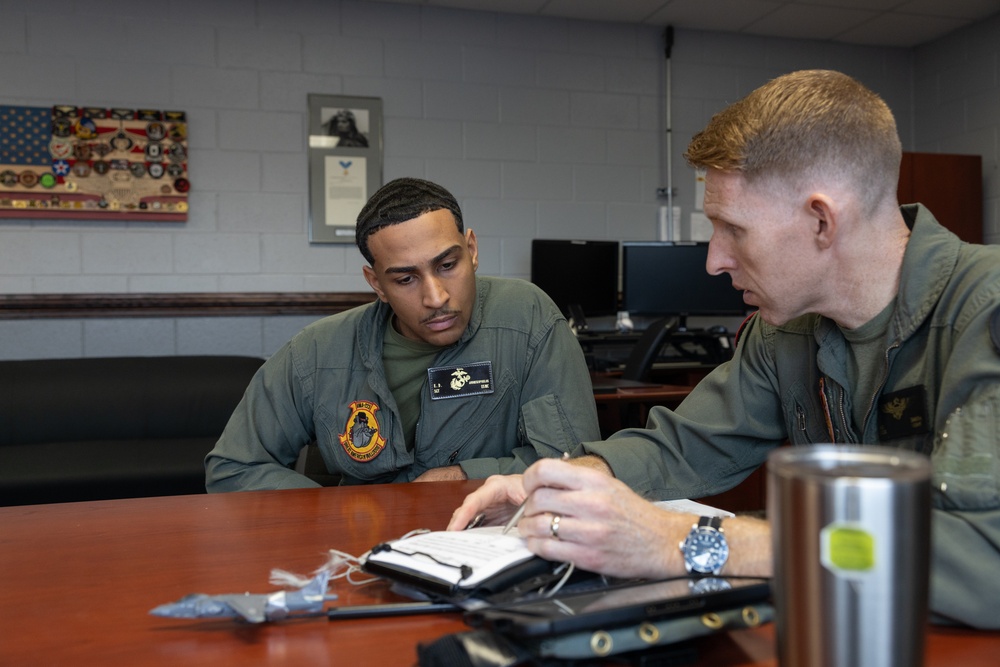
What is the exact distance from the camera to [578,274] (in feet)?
15.5

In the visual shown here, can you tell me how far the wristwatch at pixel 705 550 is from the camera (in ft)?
2.70

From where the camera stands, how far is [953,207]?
5020 millimetres

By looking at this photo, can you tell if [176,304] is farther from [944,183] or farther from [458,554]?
[944,183]

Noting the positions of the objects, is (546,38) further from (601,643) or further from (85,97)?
(601,643)

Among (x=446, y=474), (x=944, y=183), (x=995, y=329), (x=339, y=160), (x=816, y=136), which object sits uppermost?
(x=339, y=160)

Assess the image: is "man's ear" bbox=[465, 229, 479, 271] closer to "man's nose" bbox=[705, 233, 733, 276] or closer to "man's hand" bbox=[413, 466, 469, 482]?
"man's hand" bbox=[413, 466, 469, 482]

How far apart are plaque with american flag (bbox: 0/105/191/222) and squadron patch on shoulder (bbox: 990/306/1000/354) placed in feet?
13.2

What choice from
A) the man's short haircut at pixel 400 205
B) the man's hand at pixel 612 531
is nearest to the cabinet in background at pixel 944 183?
the man's short haircut at pixel 400 205

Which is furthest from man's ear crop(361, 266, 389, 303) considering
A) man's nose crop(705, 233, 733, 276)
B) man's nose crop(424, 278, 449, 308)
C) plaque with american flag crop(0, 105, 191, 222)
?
plaque with american flag crop(0, 105, 191, 222)

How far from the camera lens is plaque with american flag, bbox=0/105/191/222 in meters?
4.15

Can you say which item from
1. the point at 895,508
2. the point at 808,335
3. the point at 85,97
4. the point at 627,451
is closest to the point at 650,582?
the point at 895,508

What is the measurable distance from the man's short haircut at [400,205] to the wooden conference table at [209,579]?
666 mm

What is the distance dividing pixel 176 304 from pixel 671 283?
2633mm

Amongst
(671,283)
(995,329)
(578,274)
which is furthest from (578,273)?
(995,329)
